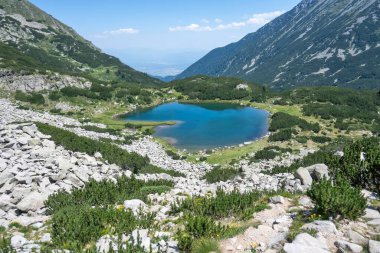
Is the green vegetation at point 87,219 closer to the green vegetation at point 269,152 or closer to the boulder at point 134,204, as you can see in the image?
the boulder at point 134,204

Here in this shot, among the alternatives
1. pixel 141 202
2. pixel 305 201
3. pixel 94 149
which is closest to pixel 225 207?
pixel 305 201

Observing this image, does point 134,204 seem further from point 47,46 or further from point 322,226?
point 47,46

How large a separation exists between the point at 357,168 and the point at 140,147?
97.2ft

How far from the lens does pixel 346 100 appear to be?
68.9 metres

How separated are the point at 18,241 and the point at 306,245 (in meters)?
8.64

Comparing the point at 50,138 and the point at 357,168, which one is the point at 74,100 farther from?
the point at 357,168

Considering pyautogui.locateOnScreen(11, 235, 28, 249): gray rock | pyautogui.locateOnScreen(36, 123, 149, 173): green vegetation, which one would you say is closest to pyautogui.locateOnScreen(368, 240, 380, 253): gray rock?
pyautogui.locateOnScreen(11, 235, 28, 249): gray rock

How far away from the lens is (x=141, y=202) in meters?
14.6

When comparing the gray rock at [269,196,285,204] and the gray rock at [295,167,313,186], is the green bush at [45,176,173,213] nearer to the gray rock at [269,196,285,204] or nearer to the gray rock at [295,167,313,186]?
the gray rock at [269,196,285,204]

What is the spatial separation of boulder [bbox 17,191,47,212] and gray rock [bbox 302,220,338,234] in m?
11.6

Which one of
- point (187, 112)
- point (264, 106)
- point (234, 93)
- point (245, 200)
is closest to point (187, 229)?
point (245, 200)

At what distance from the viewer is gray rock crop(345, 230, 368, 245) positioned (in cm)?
862

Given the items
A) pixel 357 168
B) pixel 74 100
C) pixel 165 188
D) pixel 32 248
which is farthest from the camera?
pixel 74 100

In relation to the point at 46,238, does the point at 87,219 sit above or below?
above
